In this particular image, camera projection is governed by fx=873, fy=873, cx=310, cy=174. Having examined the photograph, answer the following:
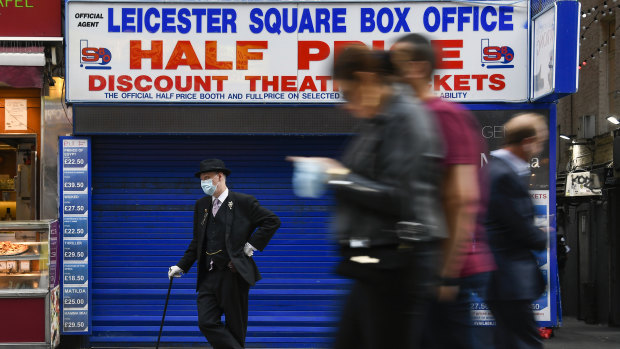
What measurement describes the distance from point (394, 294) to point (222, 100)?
702 centimetres

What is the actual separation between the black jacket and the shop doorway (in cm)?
796

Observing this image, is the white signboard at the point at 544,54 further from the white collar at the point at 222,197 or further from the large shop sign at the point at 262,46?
the white collar at the point at 222,197

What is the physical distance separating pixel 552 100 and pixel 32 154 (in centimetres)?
634

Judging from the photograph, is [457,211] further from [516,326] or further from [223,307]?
[223,307]

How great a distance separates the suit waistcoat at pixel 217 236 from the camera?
24.9 feet

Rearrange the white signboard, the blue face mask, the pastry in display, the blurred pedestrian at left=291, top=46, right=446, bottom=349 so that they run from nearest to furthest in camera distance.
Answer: the blurred pedestrian at left=291, top=46, right=446, bottom=349, the blue face mask, the pastry in display, the white signboard

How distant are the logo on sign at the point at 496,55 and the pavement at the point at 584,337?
13.2 ft

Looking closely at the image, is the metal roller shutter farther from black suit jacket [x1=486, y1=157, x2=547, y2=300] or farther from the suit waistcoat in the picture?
black suit jacket [x1=486, y1=157, x2=547, y2=300]

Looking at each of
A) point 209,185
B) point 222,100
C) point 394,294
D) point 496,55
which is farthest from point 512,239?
point 222,100

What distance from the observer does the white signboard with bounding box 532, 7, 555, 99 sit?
9.61 metres

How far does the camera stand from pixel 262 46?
1028 cm

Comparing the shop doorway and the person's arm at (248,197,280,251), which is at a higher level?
the shop doorway

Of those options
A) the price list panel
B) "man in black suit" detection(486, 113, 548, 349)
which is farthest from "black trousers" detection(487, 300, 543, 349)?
the price list panel

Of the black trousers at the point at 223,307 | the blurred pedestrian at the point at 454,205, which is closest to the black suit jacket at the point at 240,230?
the black trousers at the point at 223,307
